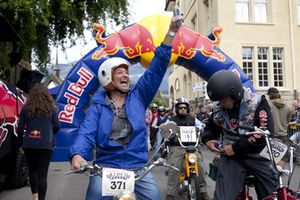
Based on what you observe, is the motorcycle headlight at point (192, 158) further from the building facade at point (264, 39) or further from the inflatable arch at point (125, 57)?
the building facade at point (264, 39)

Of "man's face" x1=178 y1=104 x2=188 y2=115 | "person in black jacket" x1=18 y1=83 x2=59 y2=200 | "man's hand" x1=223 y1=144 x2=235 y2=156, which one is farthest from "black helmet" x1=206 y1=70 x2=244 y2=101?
"man's face" x1=178 y1=104 x2=188 y2=115

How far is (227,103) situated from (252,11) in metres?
23.0

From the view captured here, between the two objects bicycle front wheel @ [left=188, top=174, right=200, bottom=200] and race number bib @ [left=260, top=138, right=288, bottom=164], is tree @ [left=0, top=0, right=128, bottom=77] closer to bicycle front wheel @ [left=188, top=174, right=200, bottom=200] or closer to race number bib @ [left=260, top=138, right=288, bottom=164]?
bicycle front wheel @ [left=188, top=174, right=200, bottom=200]

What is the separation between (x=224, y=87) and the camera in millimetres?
3572

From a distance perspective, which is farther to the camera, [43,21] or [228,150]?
[43,21]

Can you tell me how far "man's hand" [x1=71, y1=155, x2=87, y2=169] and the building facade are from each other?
22.4m

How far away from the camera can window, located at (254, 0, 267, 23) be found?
25750 mm

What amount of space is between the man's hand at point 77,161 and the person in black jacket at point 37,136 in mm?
3203

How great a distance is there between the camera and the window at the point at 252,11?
25562 millimetres

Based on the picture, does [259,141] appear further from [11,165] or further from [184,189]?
[11,165]

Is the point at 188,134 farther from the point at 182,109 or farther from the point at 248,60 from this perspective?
the point at 248,60

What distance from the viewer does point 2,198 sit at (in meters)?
7.57

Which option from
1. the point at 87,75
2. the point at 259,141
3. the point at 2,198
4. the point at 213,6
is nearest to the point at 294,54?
the point at 213,6

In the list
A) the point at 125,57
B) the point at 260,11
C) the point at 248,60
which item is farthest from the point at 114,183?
the point at 260,11
